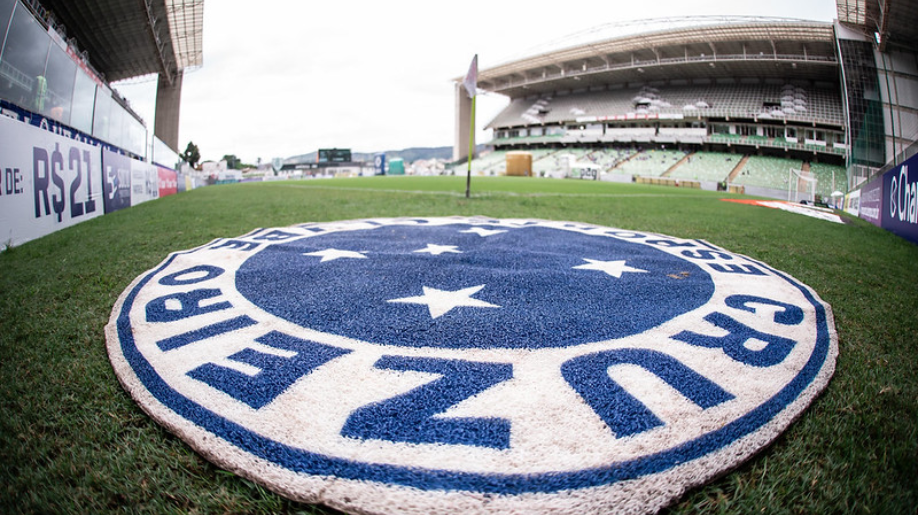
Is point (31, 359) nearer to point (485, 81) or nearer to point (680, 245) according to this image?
point (680, 245)

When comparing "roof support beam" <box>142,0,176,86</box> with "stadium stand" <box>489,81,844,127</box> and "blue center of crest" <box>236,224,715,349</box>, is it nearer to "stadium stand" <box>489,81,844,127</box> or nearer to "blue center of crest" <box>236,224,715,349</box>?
"blue center of crest" <box>236,224,715,349</box>

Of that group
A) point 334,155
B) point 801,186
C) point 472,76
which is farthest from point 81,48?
point 334,155

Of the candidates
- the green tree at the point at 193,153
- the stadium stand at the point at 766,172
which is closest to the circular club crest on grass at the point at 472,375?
the stadium stand at the point at 766,172

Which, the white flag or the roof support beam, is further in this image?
the white flag

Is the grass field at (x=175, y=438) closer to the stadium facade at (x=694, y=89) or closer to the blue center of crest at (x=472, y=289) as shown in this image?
the blue center of crest at (x=472, y=289)

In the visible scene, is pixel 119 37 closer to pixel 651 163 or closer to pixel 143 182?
pixel 143 182

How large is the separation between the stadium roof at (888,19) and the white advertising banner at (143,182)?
13.2 metres

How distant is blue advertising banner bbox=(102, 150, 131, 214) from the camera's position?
605 cm

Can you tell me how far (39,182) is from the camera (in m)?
3.84

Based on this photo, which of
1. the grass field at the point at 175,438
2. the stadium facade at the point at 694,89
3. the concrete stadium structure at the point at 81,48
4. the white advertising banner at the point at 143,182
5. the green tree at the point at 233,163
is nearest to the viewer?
the grass field at the point at 175,438

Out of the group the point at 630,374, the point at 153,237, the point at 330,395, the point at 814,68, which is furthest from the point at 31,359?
the point at 814,68

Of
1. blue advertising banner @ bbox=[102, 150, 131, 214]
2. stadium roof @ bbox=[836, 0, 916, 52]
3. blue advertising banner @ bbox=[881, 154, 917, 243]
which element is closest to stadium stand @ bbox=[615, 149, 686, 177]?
stadium roof @ bbox=[836, 0, 916, 52]

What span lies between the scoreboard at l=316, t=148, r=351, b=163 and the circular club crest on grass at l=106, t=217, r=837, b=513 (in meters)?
67.8

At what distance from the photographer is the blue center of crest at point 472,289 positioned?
63.1 inches
